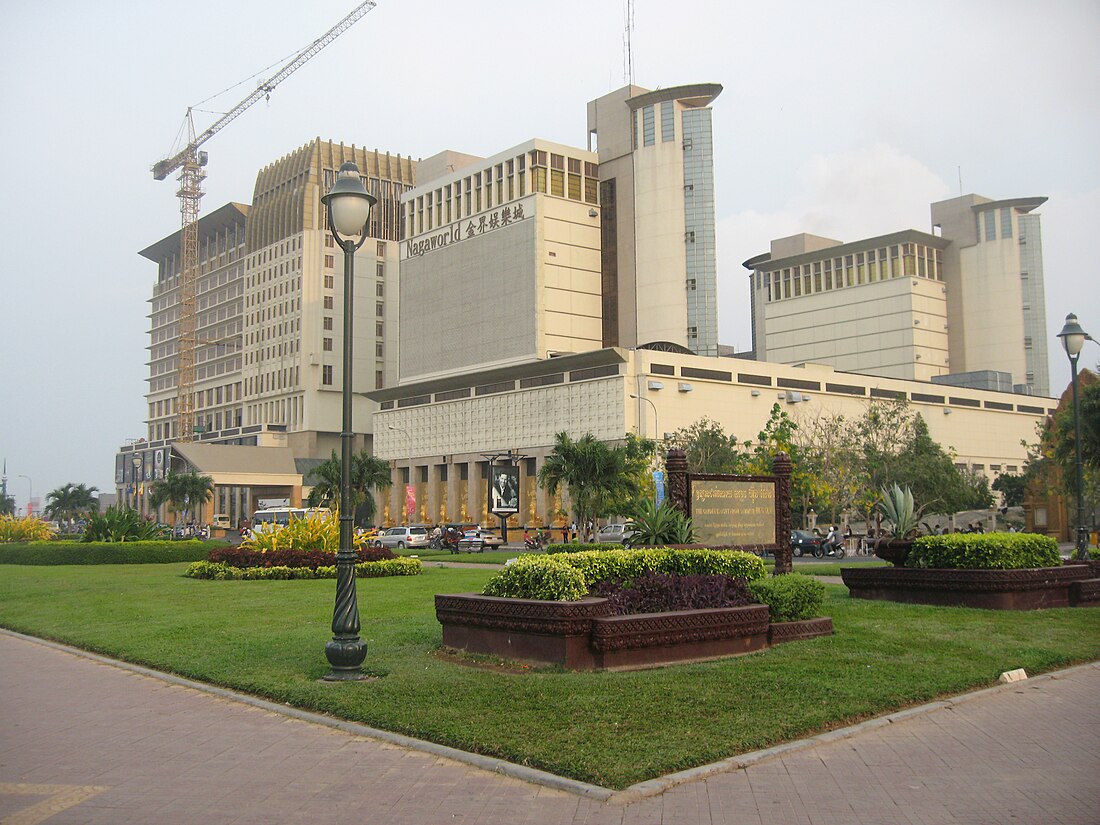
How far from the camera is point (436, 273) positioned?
10619cm

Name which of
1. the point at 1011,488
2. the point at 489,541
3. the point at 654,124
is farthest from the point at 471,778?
the point at 654,124

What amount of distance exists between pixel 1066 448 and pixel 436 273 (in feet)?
245

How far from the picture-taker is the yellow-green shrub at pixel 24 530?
45.0 meters

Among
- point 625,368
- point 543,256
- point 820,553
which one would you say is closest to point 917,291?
point 543,256

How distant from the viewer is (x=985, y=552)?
639 inches

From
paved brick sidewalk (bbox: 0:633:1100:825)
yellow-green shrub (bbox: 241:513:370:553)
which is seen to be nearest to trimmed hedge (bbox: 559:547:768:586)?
paved brick sidewalk (bbox: 0:633:1100:825)

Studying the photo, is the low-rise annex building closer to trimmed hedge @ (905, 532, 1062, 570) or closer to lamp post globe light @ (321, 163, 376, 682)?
trimmed hedge @ (905, 532, 1062, 570)

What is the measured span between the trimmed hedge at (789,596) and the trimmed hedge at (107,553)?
94.0ft

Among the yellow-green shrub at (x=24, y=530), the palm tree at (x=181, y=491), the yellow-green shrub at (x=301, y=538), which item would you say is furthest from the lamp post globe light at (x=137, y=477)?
the yellow-green shrub at (x=301, y=538)

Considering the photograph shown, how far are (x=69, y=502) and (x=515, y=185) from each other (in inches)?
2799

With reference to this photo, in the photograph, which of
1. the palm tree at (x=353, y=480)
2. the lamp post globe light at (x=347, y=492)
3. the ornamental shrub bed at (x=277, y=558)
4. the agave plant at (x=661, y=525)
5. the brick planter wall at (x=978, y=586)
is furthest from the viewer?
the palm tree at (x=353, y=480)

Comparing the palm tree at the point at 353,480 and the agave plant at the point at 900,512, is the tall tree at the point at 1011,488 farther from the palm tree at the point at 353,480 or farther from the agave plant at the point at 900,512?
the agave plant at the point at 900,512

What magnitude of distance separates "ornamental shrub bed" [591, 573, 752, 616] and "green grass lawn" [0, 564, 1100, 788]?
863 mm

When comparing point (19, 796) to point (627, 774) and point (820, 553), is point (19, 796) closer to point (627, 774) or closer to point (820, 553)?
point (627, 774)
